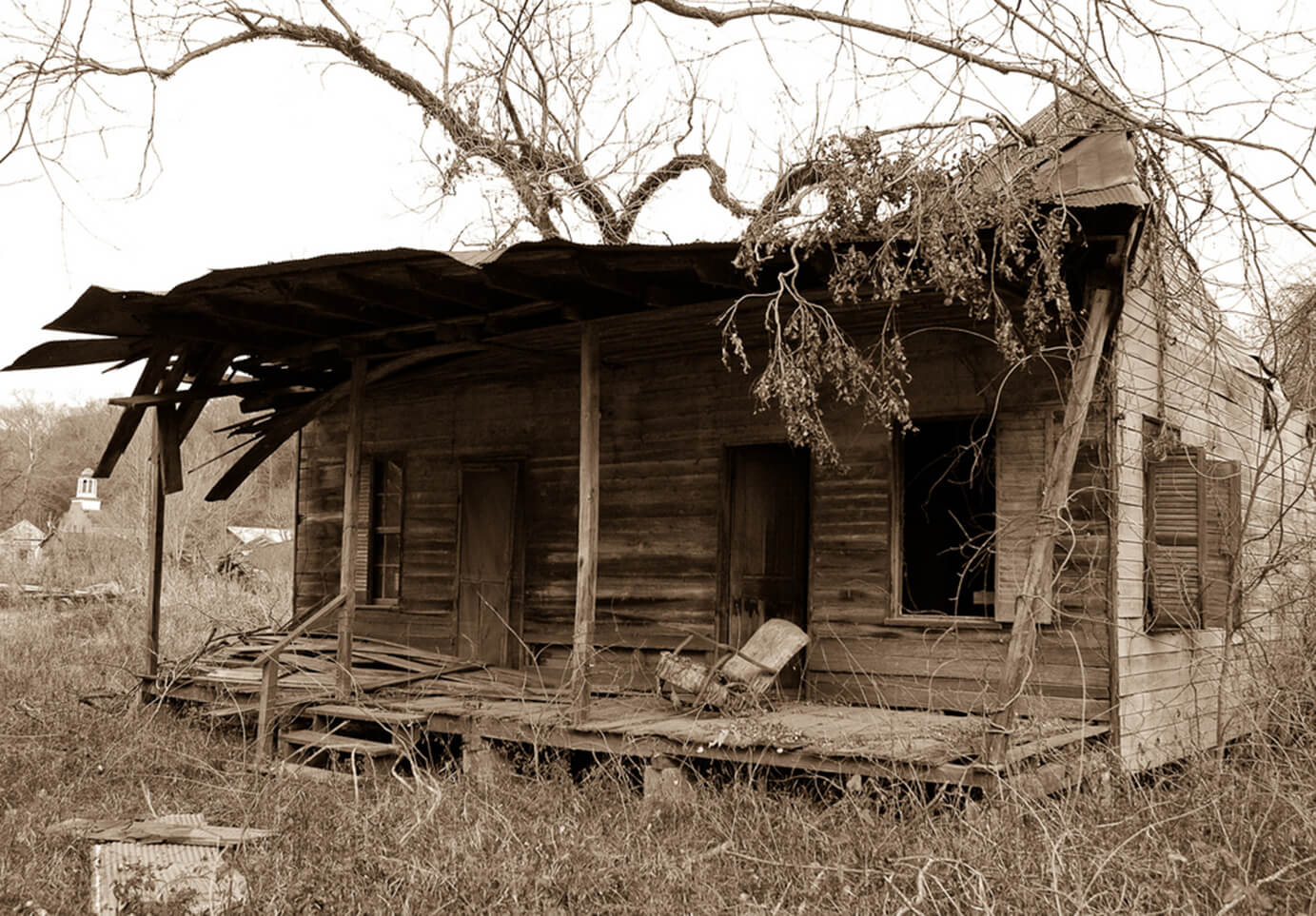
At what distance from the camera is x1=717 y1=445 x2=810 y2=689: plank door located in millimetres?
10734

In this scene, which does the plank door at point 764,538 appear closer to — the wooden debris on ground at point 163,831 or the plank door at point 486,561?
the plank door at point 486,561

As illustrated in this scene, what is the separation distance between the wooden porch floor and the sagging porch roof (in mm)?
2195

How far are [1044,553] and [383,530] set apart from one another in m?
8.30

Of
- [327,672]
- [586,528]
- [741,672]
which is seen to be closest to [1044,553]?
[741,672]

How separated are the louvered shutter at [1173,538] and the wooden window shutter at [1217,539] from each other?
0.21 feet

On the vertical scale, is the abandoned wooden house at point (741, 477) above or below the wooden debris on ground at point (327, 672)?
above

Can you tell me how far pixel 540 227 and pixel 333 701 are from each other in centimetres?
1110

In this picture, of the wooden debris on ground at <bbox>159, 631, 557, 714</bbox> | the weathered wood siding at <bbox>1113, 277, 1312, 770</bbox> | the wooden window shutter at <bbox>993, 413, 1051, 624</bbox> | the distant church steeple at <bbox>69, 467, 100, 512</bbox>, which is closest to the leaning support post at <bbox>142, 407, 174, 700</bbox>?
the wooden debris on ground at <bbox>159, 631, 557, 714</bbox>

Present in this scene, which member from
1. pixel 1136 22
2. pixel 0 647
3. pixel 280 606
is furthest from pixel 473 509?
pixel 280 606

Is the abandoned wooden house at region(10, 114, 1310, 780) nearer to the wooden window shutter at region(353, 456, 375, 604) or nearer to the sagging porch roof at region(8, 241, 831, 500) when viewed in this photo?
the sagging porch roof at region(8, 241, 831, 500)

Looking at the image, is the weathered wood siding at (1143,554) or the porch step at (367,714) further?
the porch step at (367,714)

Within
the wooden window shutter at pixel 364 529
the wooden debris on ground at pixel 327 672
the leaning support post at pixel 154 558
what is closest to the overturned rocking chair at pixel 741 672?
the wooden debris on ground at pixel 327 672

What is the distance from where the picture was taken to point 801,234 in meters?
7.23

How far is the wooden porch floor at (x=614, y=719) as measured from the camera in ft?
23.9
